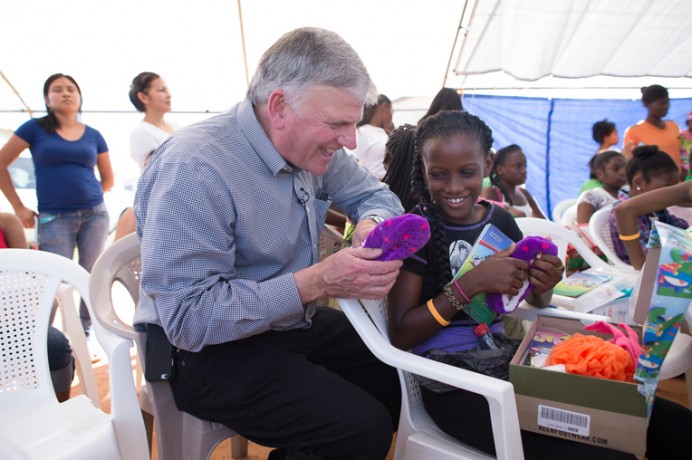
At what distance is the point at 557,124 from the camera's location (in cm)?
703

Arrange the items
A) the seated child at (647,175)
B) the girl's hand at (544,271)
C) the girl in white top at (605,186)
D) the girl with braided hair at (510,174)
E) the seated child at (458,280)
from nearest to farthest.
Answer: the seated child at (458,280) < the girl's hand at (544,271) < the seated child at (647,175) < the girl in white top at (605,186) < the girl with braided hair at (510,174)

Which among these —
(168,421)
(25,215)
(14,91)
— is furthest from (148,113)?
(14,91)

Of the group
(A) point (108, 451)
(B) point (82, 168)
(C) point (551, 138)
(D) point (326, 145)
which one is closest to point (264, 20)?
(B) point (82, 168)

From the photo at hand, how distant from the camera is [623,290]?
201 centimetres

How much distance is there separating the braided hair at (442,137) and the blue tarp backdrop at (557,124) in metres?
5.49

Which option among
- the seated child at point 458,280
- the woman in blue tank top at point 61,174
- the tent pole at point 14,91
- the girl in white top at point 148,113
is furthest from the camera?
the tent pole at point 14,91

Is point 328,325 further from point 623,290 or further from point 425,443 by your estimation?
point 623,290

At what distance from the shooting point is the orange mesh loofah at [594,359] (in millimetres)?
1212

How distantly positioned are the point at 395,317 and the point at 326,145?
1.79 feet

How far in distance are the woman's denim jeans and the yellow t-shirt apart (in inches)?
199

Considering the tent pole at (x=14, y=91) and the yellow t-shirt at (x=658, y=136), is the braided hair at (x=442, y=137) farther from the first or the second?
the tent pole at (x=14, y=91)

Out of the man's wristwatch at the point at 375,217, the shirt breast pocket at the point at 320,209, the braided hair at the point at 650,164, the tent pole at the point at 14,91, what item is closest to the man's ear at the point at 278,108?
the shirt breast pocket at the point at 320,209

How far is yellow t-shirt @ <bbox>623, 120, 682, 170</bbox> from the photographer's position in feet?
17.3

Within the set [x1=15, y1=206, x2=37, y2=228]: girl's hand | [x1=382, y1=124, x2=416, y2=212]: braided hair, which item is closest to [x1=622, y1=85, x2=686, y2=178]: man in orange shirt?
[x1=382, y1=124, x2=416, y2=212]: braided hair
